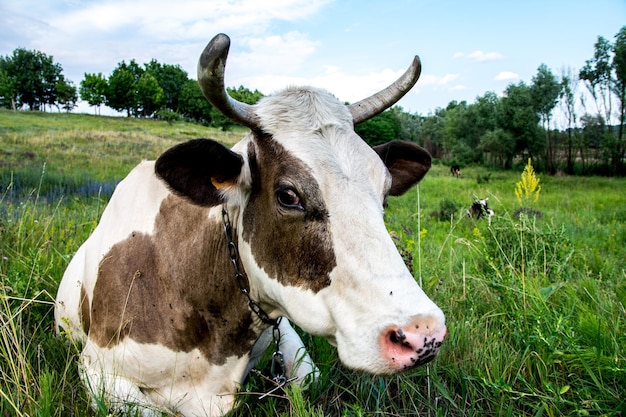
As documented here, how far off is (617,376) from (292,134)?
2399 mm

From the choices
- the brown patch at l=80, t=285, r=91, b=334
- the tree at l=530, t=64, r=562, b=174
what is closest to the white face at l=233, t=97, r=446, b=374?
the brown patch at l=80, t=285, r=91, b=334

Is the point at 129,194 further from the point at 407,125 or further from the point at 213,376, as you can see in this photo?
the point at 407,125

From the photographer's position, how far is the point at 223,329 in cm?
269

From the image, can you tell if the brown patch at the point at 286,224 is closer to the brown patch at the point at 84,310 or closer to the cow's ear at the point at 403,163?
the cow's ear at the point at 403,163

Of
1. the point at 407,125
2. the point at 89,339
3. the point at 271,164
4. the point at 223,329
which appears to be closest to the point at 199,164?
the point at 271,164

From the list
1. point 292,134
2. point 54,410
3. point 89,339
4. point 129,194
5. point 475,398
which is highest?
point 292,134

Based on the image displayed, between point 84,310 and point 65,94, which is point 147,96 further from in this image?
point 84,310

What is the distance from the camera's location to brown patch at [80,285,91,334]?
3163 mm

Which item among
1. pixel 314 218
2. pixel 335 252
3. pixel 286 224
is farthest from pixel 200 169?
pixel 335 252

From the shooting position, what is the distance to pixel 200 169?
2412 millimetres

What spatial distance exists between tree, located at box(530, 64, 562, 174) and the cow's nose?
148 feet

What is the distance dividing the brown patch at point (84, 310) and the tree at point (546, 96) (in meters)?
44.7

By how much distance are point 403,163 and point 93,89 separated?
88.0m

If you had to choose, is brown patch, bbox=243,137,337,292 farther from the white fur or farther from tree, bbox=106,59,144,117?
tree, bbox=106,59,144,117
